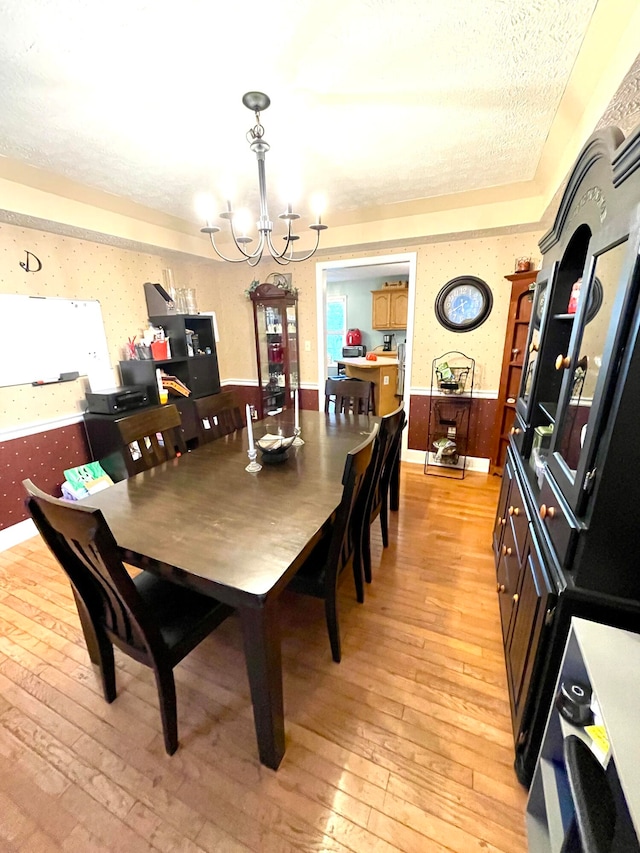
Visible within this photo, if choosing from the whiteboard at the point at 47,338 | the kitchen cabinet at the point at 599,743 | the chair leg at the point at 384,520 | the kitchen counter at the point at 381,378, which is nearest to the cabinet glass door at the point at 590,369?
the kitchen cabinet at the point at 599,743

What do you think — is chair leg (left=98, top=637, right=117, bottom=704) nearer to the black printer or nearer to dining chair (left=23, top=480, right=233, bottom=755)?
dining chair (left=23, top=480, right=233, bottom=755)

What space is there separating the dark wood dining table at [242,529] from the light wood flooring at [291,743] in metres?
0.19

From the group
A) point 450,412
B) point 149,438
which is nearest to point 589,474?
point 149,438

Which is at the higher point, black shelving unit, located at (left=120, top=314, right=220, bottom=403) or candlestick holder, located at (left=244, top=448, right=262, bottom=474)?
black shelving unit, located at (left=120, top=314, right=220, bottom=403)

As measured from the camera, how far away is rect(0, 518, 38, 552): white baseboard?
2557 millimetres

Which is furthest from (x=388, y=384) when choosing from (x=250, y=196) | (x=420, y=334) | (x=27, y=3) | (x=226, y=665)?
(x=27, y=3)

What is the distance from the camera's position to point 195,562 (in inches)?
46.3

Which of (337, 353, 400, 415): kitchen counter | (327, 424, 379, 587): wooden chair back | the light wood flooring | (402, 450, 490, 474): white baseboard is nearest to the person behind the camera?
the light wood flooring

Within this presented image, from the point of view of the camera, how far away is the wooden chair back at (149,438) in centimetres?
195

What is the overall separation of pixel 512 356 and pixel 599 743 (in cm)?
291

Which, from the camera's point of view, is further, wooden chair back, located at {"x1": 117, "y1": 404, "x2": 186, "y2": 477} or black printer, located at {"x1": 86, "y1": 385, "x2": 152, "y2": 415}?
black printer, located at {"x1": 86, "y1": 385, "x2": 152, "y2": 415}

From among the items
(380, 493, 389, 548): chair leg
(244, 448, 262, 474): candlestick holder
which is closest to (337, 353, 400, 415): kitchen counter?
(380, 493, 389, 548): chair leg

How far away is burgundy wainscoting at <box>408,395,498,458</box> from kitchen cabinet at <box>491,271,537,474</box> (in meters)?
0.13

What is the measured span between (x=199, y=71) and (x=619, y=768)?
2.49 metres
